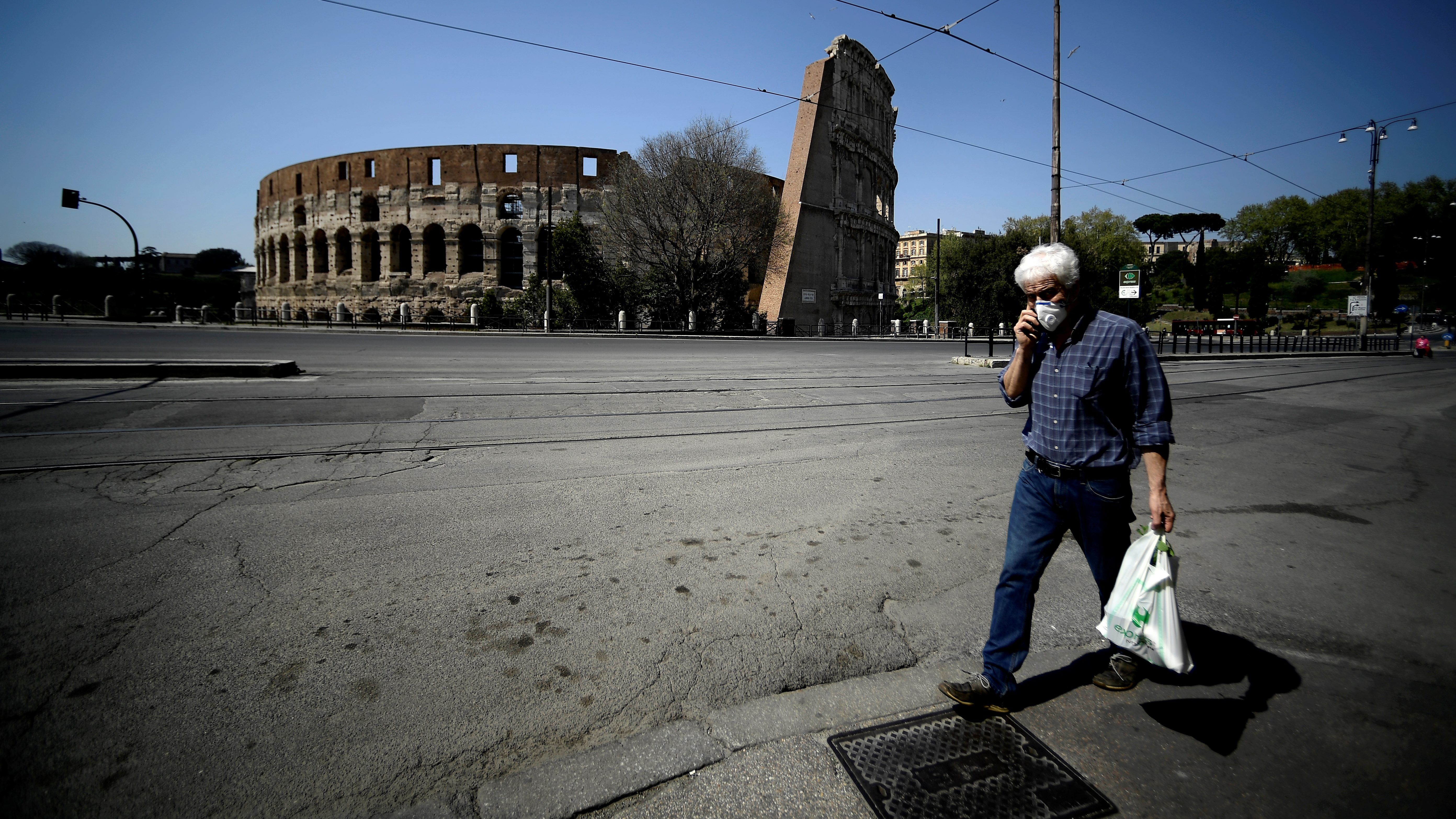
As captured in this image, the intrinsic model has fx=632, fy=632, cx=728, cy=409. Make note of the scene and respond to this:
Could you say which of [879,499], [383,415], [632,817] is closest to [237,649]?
[632,817]

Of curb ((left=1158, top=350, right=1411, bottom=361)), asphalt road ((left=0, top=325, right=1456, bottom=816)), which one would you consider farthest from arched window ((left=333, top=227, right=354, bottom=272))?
curb ((left=1158, top=350, right=1411, bottom=361))

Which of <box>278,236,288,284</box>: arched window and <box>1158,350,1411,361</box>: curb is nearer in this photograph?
<box>1158,350,1411,361</box>: curb

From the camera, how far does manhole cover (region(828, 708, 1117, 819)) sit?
196cm

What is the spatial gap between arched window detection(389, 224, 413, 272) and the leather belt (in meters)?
58.4

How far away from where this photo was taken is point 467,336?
92.2ft

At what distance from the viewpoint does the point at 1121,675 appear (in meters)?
2.55

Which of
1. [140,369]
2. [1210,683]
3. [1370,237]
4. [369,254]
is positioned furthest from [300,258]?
[1370,237]

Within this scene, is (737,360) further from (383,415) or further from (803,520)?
(803,520)

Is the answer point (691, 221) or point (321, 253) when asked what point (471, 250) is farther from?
point (691, 221)

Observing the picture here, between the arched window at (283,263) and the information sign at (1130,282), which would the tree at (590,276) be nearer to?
the information sign at (1130,282)

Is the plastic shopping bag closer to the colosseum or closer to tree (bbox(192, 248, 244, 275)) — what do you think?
the colosseum

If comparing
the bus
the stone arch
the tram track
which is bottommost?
the tram track

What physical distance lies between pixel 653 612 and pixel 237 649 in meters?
1.76

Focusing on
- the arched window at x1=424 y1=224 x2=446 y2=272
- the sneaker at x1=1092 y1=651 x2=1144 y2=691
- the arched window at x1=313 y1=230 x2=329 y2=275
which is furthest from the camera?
the arched window at x1=313 y1=230 x2=329 y2=275
